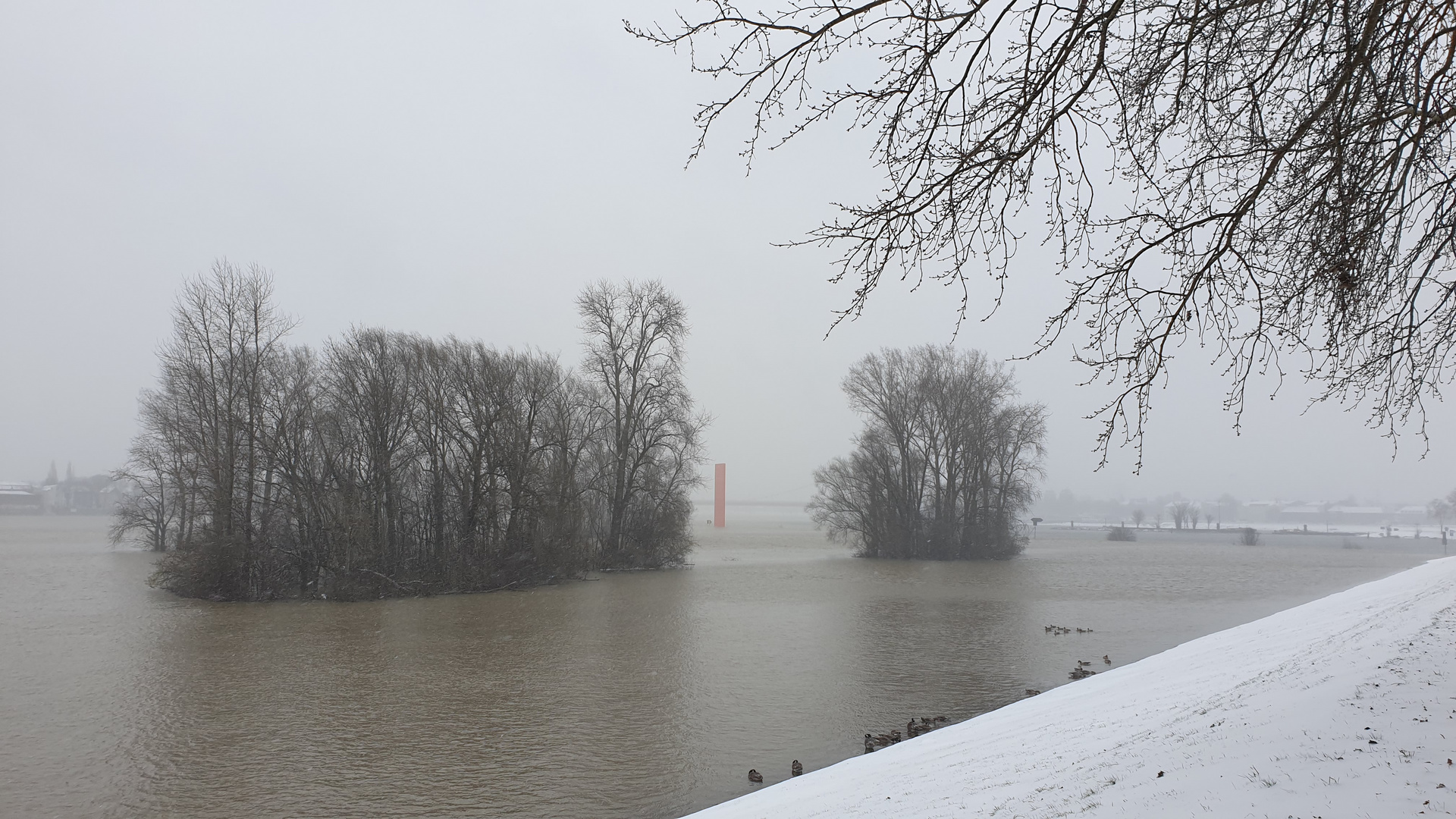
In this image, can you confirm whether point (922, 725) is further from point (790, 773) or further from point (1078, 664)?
point (1078, 664)

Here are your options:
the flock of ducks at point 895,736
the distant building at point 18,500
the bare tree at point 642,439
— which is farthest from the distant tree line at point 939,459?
the distant building at point 18,500

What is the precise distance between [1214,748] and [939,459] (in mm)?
43078

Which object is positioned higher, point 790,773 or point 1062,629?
point 790,773

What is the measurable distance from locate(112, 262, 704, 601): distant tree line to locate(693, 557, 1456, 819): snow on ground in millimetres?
25286

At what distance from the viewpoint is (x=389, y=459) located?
30.1m

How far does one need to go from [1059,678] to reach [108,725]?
14591 millimetres

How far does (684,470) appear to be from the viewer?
3959cm

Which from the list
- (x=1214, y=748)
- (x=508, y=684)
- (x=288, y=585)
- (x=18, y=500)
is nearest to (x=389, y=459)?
(x=288, y=585)

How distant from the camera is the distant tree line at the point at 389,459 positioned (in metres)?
27.2

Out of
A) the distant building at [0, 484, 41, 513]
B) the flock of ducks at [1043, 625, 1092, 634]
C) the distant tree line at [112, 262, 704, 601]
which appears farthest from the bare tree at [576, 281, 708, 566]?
the distant building at [0, 484, 41, 513]

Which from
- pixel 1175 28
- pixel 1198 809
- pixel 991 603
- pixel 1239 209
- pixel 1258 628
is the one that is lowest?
pixel 991 603

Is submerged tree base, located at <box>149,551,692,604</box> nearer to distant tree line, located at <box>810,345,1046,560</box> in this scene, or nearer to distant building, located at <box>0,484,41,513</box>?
distant tree line, located at <box>810,345,1046,560</box>

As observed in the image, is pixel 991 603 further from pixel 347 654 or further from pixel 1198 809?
pixel 1198 809

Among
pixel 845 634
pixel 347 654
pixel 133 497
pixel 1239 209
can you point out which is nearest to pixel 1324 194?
pixel 1239 209
